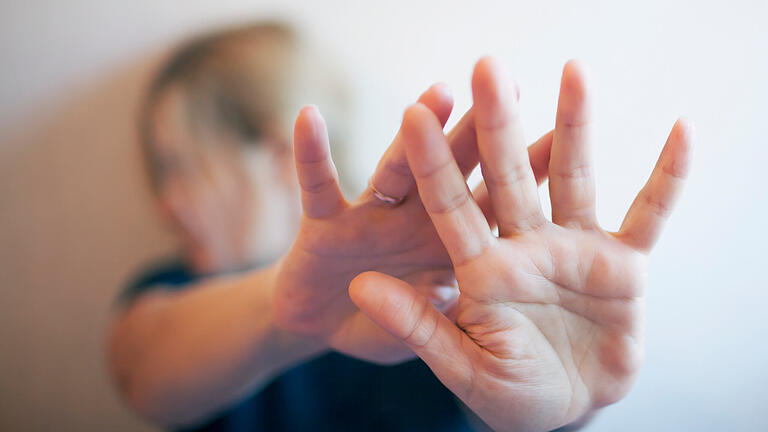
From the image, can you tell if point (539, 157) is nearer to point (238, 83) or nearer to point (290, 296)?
point (290, 296)

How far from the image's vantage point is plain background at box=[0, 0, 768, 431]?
0.60 metres

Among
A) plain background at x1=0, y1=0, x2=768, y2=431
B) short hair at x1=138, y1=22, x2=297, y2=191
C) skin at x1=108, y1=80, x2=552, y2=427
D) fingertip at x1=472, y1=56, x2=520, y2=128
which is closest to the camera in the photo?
fingertip at x1=472, y1=56, x2=520, y2=128

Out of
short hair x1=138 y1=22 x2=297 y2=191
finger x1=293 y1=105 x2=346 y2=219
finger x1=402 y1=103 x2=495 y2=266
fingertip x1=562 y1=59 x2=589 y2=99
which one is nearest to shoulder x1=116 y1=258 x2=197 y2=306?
short hair x1=138 y1=22 x2=297 y2=191

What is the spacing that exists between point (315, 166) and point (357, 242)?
116 mm

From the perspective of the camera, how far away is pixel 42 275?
0.72m

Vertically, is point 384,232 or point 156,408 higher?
point 384,232

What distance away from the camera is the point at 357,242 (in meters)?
0.48

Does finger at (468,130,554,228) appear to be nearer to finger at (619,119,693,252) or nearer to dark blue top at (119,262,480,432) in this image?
finger at (619,119,693,252)

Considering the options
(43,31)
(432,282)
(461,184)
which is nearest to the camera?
(461,184)

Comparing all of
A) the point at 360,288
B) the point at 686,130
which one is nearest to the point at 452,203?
the point at 360,288

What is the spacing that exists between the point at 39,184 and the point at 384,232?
65cm

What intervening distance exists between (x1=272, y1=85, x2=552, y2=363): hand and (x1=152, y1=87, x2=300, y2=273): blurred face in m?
0.26

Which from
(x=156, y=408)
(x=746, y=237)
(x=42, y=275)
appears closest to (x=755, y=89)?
(x=746, y=237)

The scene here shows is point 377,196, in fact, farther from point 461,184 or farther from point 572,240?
point 572,240
